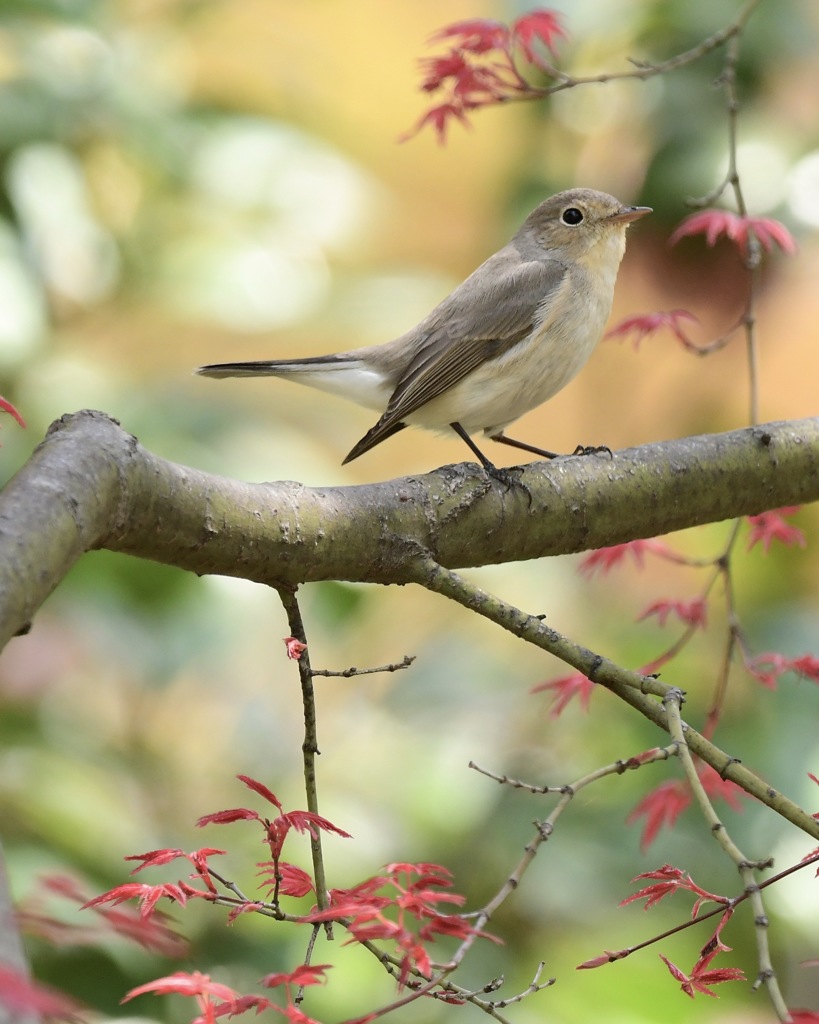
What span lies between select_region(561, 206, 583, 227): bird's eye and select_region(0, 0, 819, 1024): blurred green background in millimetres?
555

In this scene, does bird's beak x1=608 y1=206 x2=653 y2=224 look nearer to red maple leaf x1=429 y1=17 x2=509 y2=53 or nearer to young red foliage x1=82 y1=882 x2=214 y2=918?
red maple leaf x1=429 y1=17 x2=509 y2=53

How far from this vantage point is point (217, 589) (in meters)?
2.31

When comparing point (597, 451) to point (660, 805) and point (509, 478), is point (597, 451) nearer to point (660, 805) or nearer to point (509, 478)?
point (509, 478)

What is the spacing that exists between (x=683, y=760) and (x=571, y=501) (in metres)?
0.45

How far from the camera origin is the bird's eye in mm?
1950

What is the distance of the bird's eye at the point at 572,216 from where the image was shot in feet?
6.40

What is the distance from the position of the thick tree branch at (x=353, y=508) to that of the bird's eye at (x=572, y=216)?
2.25 ft

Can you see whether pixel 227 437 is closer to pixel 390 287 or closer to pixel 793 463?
pixel 390 287

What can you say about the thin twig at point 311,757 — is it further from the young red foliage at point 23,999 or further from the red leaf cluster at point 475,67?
the red leaf cluster at point 475,67

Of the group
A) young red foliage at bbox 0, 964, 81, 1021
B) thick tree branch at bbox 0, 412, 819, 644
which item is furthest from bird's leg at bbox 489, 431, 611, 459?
young red foliage at bbox 0, 964, 81, 1021

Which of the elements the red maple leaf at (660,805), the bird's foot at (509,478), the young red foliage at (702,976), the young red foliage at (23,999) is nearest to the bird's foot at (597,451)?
the bird's foot at (509,478)

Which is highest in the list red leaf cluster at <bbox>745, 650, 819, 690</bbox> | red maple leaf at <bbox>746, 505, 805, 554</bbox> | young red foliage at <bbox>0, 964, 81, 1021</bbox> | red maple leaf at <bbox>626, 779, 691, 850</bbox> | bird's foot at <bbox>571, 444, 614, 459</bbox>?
bird's foot at <bbox>571, 444, 614, 459</bbox>

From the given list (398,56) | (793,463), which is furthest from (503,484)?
(398,56)

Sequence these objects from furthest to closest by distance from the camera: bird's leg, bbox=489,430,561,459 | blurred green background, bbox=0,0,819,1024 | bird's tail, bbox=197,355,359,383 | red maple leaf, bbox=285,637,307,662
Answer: blurred green background, bbox=0,0,819,1024, bird's leg, bbox=489,430,561,459, bird's tail, bbox=197,355,359,383, red maple leaf, bbox=285,637,307,662
